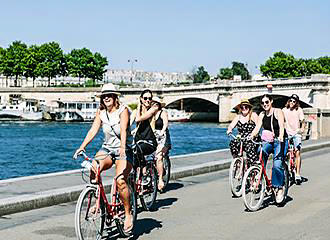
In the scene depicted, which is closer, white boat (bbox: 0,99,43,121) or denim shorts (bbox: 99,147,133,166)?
denim shorts (bbox: 99,147,133,166)

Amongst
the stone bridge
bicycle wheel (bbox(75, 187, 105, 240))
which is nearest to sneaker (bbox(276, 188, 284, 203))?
bicycle wheel (bbox(75, 187, 105, 240))

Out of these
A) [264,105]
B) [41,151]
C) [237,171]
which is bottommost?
[41,151]

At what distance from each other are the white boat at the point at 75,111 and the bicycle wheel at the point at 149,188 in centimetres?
6605

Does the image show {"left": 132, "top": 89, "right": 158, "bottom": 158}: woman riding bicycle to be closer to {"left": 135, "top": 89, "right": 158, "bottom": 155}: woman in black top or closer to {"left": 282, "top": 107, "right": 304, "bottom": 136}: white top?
{"left": 135, "top": 89, "right": 158, "bottom": 155}: woman in black top

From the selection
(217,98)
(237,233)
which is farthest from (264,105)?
(217,98)

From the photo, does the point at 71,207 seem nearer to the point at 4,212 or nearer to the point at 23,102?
the point at 4,212

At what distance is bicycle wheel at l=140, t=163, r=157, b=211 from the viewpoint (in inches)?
326

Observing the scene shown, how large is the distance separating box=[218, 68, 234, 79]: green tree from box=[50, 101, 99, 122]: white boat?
68.6m

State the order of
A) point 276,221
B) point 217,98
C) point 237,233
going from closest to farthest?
point 237,233 < point 276,221 < point 217,98

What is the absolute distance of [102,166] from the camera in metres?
6.39

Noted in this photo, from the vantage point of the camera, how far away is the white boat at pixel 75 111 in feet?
Answer: 243

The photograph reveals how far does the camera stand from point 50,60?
94500mm

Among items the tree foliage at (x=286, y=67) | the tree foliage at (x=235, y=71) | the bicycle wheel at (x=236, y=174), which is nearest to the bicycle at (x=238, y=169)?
the bicycle wheel at (x=236, y=174)

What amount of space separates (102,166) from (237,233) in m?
1.78
